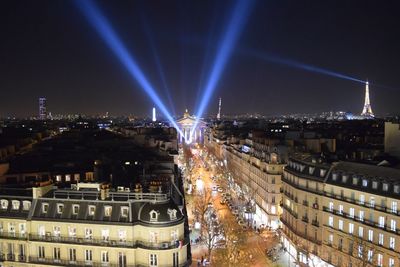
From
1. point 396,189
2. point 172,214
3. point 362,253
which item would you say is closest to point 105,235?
point 172,214

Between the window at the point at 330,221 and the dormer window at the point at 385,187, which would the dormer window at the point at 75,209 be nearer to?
the window at the point at 330,221

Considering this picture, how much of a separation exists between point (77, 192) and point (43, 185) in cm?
386

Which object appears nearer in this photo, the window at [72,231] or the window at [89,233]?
the window at [89,233]

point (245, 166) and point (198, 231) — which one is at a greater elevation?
point (245, 166)

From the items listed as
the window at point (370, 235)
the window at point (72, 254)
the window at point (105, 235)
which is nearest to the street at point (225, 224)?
the window at point (370, 235)

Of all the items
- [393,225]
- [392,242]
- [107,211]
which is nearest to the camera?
[107,211]

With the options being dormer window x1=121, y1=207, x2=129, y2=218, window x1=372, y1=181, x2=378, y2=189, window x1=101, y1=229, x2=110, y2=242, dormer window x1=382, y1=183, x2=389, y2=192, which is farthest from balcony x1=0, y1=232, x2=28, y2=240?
dormer window x1=382, y1=183, x2=389, y2=192

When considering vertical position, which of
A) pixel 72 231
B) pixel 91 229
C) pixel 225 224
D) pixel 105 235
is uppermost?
pixel 91 229

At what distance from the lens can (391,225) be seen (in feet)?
157

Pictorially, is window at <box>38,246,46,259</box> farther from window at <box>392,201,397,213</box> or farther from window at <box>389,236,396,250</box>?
window at <box>392,201,397,213</box>

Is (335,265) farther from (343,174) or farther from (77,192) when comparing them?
(77,192)

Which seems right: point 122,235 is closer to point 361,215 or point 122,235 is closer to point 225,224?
point 361,215

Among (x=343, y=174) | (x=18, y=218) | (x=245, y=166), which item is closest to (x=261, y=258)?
(x=343, y=174)

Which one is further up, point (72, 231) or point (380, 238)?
point (72, 231)
